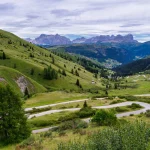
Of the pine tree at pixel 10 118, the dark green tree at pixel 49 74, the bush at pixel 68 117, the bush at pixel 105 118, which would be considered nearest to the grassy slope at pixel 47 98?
the bush at pixel 68 117

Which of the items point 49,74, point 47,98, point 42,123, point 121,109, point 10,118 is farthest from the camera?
point 49,74

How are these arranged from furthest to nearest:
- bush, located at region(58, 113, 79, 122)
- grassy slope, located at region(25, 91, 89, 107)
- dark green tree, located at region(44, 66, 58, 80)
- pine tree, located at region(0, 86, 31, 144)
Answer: dark green tree, located at region(44, 66, 58, 80), grassy slope, located at region(25, 91, 89, 107), bush, located at region(58, 113, 79, 122), pine tree, located at region(0, 86, 31, 144)

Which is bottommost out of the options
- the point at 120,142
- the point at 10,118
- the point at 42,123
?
the point at 42,123

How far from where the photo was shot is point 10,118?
42344 mm

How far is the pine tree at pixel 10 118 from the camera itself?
42.1m

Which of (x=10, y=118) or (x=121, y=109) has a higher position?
(x=10, y=118)

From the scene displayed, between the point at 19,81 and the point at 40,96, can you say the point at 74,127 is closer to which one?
the point at 40,96

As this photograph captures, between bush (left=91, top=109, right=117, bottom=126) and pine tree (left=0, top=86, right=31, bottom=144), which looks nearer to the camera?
pine tree (left=0, top=86, right=31, bottom=144)

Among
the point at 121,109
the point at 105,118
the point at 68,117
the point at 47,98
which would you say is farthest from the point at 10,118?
the point at 47,98

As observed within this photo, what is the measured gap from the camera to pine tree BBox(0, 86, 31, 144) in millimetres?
42125

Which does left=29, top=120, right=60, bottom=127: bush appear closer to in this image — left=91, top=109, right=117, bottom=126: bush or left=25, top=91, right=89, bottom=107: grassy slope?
left=91, top=109, right=117, bottom=126: bush

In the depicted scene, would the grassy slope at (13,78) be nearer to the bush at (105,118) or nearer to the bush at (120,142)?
the bush at (105,118)

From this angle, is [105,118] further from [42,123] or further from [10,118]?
[42,123]

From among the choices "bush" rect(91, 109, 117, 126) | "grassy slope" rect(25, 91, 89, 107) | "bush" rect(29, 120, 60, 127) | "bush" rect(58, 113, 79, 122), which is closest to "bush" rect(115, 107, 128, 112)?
"bush" rect(58, 113, 79, 122)
